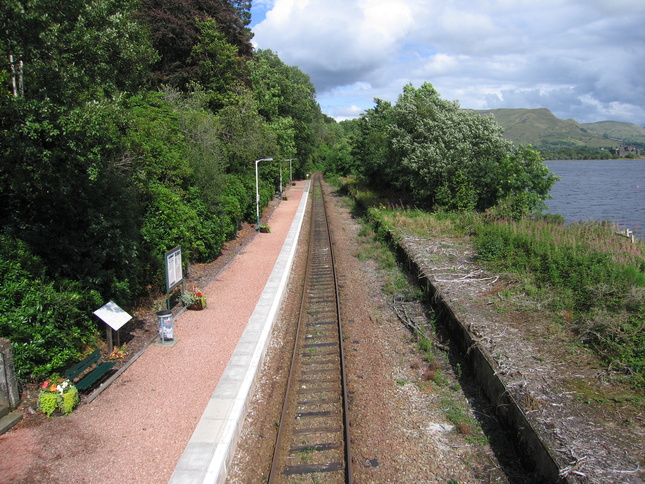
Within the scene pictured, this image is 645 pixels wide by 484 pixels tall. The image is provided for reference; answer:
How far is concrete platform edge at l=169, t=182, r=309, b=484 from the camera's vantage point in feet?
21.0

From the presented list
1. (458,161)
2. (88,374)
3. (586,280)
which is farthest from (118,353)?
(458,161)

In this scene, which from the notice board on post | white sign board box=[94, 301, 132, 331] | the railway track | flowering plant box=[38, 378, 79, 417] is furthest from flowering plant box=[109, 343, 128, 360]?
the railway track

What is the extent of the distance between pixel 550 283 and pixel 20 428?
40.9ft

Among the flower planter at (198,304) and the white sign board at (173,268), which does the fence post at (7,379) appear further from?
the flower planter at (198,304)

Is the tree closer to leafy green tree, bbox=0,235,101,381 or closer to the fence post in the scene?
leafy green tree, bbox=0,235,101,381

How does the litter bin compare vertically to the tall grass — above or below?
below

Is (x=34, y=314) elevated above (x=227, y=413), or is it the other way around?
(x=34, y=314)

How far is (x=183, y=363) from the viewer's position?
9836 millimetres

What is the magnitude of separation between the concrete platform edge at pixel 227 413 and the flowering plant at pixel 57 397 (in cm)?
230

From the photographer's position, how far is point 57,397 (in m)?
7.57

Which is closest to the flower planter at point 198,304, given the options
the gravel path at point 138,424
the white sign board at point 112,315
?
the gravel path at point 138,424

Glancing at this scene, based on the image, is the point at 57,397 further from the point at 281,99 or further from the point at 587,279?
the point at 281,99

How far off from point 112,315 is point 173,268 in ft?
11.3

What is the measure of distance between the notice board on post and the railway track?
12.5 feet
